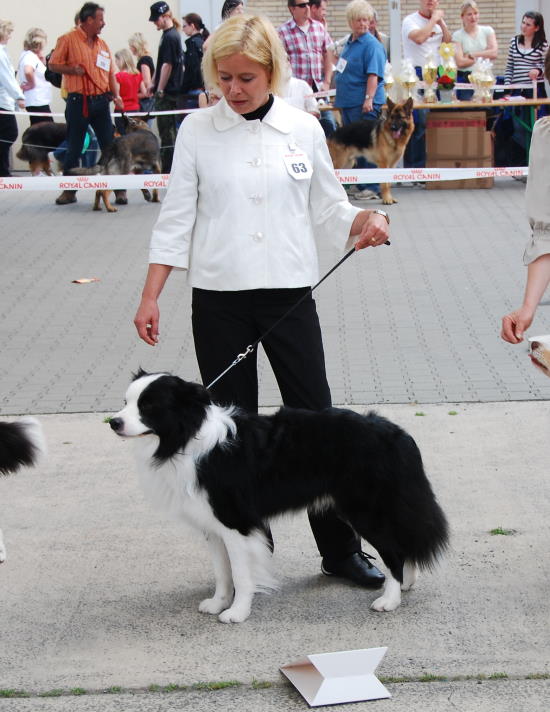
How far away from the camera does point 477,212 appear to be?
492 inches

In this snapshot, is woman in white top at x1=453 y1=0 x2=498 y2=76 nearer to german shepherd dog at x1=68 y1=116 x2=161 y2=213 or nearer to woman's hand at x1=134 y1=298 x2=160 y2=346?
german shepherd dog at x1=68 y1=116 x2=161 y2=213

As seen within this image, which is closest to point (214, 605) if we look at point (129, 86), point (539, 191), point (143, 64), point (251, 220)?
point (251, 220)

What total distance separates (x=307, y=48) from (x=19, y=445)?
33.6ft

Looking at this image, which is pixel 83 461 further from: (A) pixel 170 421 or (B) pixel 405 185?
(B) pixel 405 185

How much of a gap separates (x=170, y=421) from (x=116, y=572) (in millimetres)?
1045

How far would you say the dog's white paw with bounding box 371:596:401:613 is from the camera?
382 centimetres

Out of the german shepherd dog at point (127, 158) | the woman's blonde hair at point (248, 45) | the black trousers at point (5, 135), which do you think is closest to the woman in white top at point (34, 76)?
the black trousers at point (5, 135)

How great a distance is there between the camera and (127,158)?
42.2ft

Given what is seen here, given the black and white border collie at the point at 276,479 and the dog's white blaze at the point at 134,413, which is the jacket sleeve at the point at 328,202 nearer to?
the black and white border collie at the point at 276,479

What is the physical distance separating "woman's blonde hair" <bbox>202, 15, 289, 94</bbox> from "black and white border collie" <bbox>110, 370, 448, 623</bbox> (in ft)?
3.75

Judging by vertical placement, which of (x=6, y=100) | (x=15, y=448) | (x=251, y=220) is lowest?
(x=15, y=448)

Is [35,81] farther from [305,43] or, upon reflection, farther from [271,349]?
[271,349]

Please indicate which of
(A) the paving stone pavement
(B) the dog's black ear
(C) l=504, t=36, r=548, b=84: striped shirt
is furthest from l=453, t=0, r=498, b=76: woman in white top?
(B) the dog's black ear

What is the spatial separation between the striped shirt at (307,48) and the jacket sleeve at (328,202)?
378 inches
